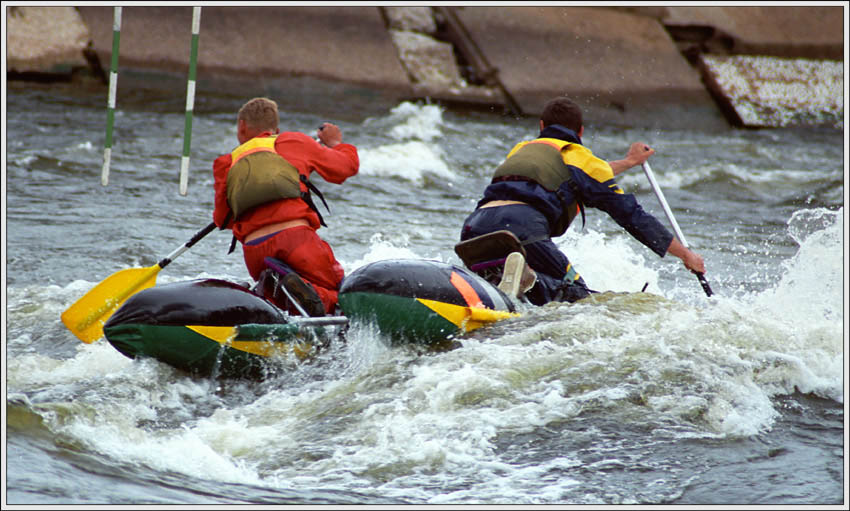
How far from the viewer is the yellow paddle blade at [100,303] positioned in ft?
17.2

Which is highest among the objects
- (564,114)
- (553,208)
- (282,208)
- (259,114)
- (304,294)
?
(564,114)

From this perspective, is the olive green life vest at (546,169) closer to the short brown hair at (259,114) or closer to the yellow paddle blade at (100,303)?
the short brown hair at (259,114)

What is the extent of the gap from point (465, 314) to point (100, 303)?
1.98 metres

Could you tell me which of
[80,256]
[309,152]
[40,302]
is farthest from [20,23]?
[309,152]

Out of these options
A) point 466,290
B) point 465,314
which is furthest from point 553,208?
point 465,314

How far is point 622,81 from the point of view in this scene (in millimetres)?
15453

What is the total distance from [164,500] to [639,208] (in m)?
3.37

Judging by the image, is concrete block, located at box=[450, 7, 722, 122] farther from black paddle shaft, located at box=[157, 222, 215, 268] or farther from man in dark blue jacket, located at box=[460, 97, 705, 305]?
black paddle shaft, located at box=[157, 222, 215, 268]

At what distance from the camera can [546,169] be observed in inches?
223

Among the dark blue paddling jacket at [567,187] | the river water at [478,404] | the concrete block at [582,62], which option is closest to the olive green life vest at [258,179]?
the river water at [478,404]

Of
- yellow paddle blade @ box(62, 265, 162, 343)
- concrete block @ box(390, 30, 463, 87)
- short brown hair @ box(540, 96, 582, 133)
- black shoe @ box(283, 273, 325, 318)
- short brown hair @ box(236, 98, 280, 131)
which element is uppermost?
concrete block @ box(390, 30, 463, 87)

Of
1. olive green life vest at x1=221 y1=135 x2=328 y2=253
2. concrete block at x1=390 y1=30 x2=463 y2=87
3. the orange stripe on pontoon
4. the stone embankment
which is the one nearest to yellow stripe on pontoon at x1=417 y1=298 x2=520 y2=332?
the orange stripe on pontoon

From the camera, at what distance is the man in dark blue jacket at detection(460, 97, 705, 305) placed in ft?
18.5

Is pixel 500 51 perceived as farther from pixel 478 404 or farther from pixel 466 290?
pixel 478 404
